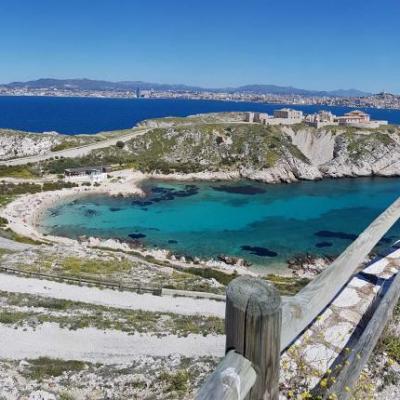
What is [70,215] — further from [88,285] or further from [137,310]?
[137,310]

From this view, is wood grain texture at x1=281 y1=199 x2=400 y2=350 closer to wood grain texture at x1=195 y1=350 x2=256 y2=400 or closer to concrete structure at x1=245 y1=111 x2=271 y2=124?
wood grain texture at x1=195 y1=350 x2=256 y2=400

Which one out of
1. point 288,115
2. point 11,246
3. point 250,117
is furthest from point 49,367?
point 288,115

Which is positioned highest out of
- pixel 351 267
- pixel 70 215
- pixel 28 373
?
pixel 351 267

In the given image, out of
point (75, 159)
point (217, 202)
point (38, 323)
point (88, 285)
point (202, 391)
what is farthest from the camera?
point (75, 159)

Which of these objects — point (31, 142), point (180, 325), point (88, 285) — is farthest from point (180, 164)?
point (180, 325)

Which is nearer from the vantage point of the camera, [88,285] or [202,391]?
[202,391]

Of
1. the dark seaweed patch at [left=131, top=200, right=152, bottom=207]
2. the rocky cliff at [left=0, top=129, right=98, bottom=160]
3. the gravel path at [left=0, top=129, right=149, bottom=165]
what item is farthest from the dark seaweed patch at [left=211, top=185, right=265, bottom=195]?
the rocky cliff at [left=0, top=129, right=98, bottom=160]

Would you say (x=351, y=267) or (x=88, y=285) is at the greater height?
(x=351, y=267)
